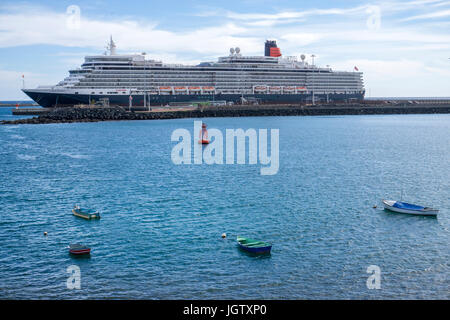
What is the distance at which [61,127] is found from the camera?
8369 cm

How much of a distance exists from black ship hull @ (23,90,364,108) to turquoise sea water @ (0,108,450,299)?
199 feet

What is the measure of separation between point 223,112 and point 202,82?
759 inches

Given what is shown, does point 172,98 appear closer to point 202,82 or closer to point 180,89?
point 180,89

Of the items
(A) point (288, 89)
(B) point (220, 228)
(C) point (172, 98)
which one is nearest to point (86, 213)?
(B) point (220, 228)

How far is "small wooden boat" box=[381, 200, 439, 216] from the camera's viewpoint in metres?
27.5

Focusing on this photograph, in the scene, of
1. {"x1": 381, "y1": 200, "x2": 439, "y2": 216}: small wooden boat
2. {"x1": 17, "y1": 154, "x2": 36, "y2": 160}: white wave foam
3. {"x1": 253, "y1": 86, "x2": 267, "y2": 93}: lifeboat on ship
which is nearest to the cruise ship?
{"x1": 253, "y1": 86, "x2": 267, "y2": 93}: lifeboat on ship

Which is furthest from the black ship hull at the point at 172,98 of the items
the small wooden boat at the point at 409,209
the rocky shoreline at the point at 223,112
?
the small wooden boat at the point at 409,209

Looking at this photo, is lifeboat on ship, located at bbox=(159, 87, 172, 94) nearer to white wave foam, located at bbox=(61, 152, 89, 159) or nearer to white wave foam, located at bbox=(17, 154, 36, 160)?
white wave foam, located at bbox=(61, 152, 89, 159)

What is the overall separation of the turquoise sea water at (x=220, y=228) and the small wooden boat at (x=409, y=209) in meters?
0.50

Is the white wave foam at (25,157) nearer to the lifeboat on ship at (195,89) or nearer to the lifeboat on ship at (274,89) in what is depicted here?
the lifeboat on ship at (195,89)

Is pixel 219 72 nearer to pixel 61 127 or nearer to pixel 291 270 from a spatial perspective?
pixel 61 127

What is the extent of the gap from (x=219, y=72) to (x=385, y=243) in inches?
4368

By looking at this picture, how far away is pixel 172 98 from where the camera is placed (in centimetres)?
12169
